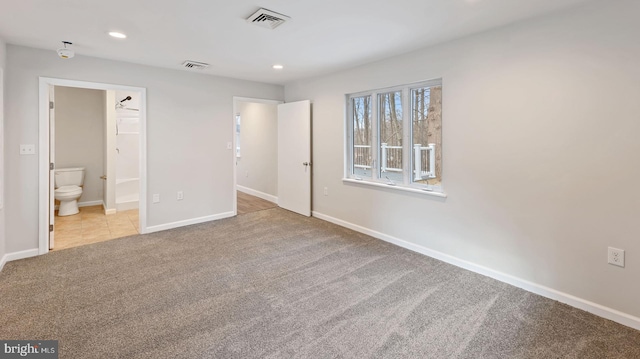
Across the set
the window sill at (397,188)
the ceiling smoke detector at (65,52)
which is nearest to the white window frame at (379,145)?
the window sill at (397,188)

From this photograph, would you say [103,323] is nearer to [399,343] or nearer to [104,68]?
[399,343]

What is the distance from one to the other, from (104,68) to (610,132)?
496 centimetres

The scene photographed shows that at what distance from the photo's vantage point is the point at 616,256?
2107mm

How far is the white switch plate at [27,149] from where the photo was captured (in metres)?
3.14

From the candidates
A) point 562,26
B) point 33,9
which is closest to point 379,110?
point 562,26

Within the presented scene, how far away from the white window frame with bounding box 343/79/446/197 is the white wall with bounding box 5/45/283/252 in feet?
5.94

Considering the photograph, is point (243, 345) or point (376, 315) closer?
point (243, 345)

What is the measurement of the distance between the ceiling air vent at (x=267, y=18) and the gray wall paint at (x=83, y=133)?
4.48 m

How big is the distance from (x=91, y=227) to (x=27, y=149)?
61.6 inches

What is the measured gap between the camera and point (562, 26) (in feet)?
7.45

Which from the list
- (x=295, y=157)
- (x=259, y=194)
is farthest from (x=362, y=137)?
(x=259, y=194)

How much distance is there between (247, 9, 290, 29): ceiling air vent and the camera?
2.34m

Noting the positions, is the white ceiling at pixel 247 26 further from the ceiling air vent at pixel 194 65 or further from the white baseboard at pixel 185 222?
the white baseboard at pixel 185 222

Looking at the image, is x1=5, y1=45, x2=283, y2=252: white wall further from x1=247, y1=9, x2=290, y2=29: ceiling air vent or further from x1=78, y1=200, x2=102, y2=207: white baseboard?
x1=78, y1=200, x2=102, y2=207: white baseboard
